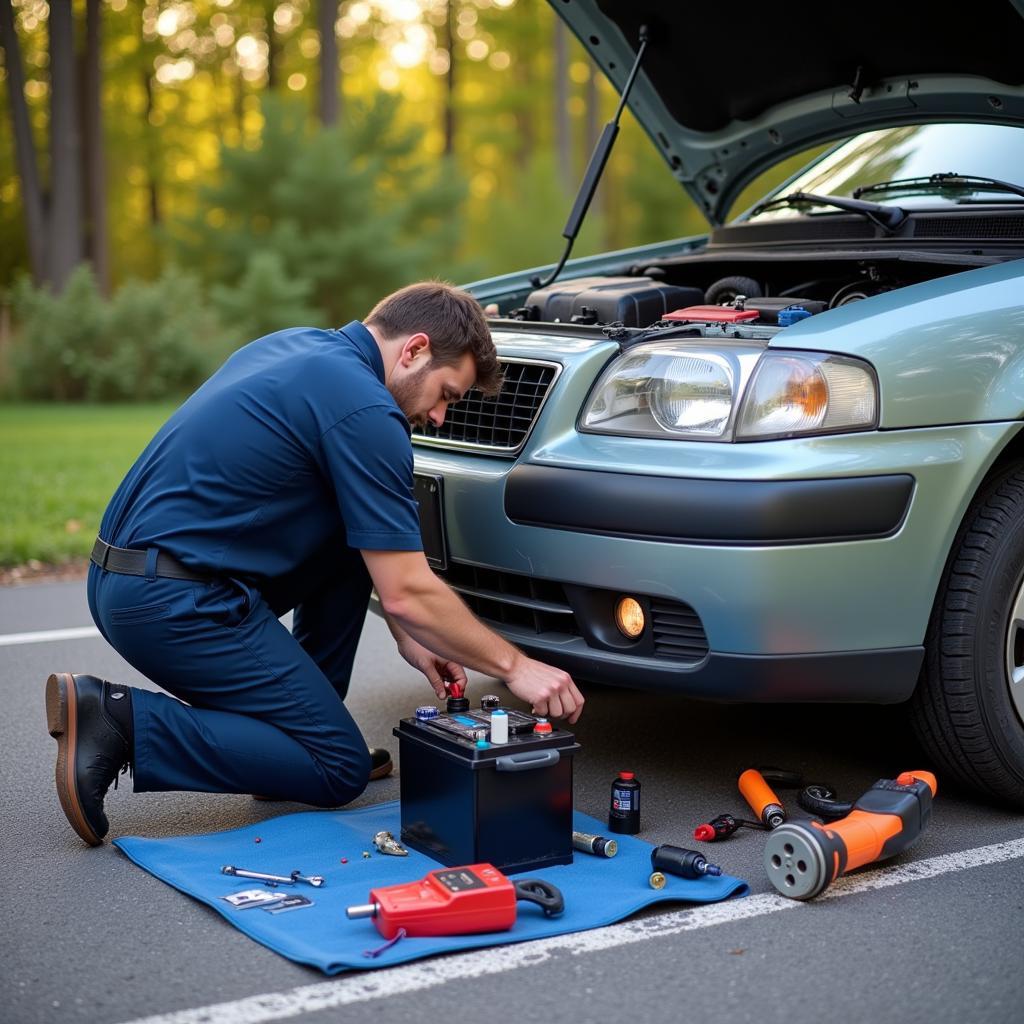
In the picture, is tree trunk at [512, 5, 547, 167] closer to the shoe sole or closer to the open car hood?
the open car hood

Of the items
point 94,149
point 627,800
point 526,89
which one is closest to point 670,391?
point 627,800

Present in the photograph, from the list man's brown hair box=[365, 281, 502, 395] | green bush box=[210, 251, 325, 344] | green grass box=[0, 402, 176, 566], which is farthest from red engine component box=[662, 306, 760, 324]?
green bush box=[210, 251, 325, 344]

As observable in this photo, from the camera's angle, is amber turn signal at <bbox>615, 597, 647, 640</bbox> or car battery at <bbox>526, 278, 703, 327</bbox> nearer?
amber turn signal at <bbox>615, 597, 647, 640</bbox>

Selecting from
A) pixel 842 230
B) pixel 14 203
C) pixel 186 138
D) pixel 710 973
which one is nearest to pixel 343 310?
pixel 14 203

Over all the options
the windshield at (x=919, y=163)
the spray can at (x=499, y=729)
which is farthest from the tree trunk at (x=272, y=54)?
the spray can at (x=499, y=729)

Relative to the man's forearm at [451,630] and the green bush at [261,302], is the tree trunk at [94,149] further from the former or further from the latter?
the man's forearm at [451,630]

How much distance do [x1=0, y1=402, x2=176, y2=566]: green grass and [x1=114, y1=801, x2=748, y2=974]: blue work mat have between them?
418 centimetres

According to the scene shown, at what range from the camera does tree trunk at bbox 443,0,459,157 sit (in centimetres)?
3123

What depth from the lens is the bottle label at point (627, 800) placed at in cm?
335

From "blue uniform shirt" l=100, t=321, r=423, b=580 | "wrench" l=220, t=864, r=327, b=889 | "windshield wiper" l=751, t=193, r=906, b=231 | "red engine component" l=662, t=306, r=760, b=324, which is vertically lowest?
"wrench" l=220, t=864, r=327, b=889

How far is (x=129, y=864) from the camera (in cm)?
320

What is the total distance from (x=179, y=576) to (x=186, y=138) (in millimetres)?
32081

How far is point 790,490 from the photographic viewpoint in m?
3.08

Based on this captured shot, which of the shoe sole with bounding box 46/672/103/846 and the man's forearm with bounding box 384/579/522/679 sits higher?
the man's forearm with bounding box 384/579/522/679
